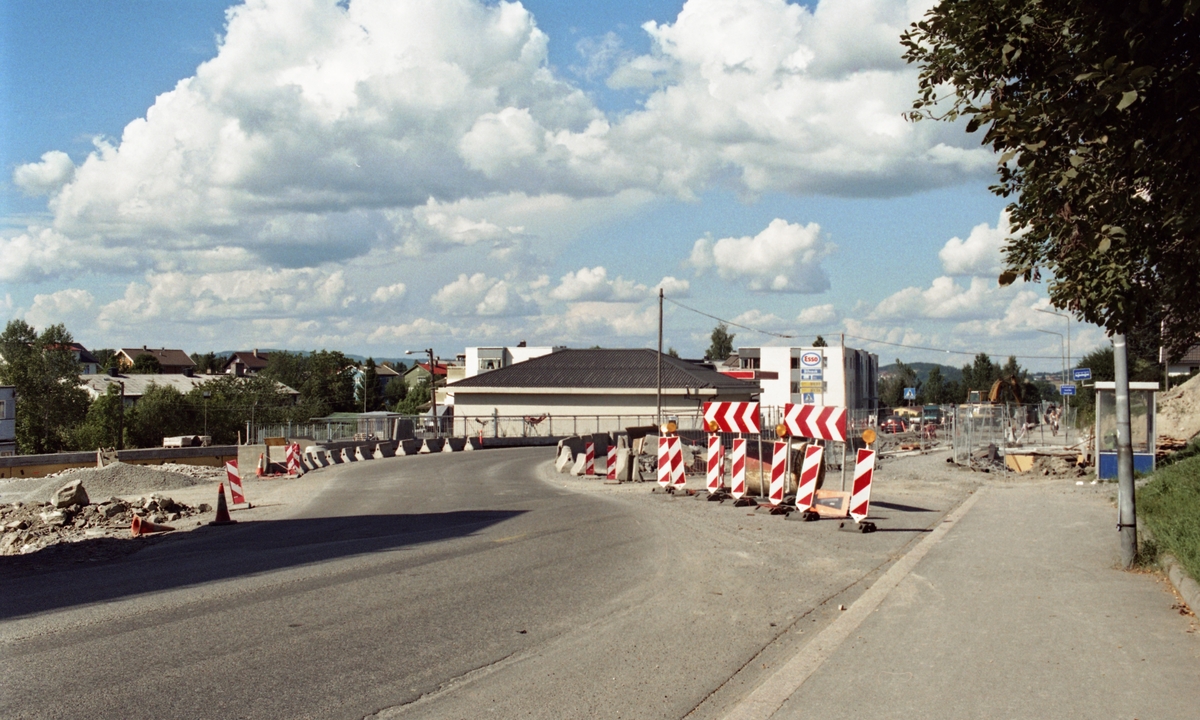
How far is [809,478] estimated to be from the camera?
15.2 metres

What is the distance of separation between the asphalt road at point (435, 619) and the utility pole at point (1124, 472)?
2.66 metres

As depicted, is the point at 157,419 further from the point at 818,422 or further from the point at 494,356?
the point at 818,422

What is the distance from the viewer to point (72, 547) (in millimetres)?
14234

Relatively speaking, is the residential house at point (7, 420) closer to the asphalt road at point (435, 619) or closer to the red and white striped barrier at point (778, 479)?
the asphalt road at point (435, 619)

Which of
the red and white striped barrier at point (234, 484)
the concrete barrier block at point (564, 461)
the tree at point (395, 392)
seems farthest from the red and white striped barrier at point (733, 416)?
the tree at point (395, 392)

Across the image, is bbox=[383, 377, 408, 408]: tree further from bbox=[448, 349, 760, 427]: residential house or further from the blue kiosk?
the blue kiosk

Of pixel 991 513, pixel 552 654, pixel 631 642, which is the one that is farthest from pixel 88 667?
pixel 991 513

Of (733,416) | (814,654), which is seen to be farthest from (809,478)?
(814,654)

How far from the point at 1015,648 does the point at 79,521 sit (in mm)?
18281

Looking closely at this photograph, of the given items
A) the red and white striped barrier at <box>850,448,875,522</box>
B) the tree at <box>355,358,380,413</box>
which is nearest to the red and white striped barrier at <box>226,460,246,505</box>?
the red and white striped barrier at <box>850,448,875,522</box>

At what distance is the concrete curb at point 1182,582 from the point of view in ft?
26.7

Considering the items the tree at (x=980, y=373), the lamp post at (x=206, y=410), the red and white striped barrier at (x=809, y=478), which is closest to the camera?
the red and white striped barrier at (x=809, y=478)

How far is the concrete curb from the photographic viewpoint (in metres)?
8.13

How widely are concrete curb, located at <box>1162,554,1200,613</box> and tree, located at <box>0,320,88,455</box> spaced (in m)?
89.6
